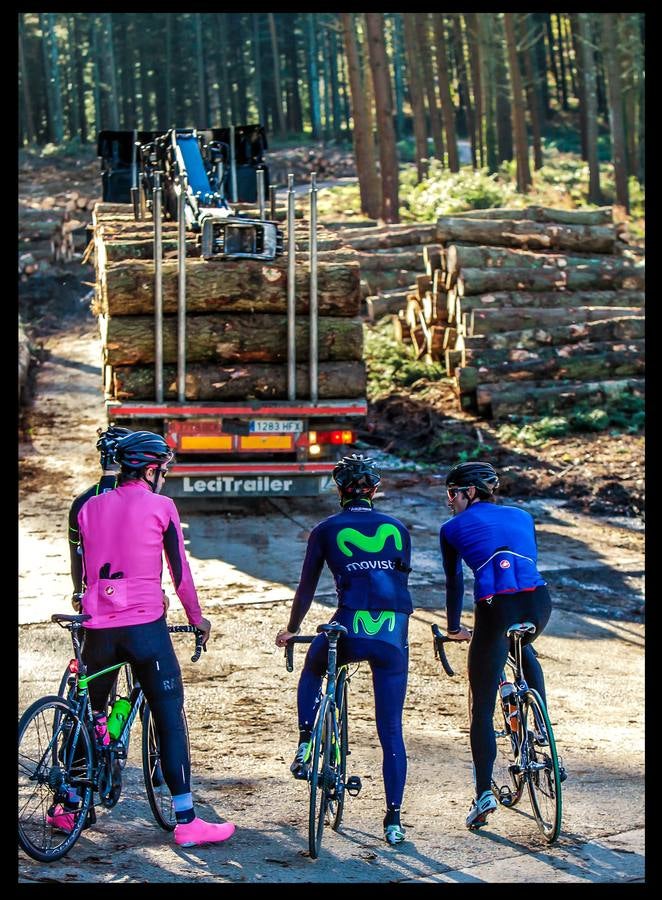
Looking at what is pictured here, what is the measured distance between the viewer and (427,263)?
22.1 m

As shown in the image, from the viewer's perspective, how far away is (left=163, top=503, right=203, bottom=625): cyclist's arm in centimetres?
612

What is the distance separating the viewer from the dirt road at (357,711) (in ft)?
19.7

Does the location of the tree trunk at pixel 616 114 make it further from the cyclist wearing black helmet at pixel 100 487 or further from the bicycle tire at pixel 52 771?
the bicycle tire at pixel 52 771

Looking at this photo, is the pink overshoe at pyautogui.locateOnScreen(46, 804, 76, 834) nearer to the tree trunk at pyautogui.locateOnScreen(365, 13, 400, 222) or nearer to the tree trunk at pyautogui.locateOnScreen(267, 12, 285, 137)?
the tree trunk at pyautogui.locateOnScreen(365, 13, 400, 222)

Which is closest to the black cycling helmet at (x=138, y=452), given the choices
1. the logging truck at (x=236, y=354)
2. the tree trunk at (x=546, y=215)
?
the logging truck at (x=236, y=354)

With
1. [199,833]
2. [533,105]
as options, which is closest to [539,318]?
[199,833]

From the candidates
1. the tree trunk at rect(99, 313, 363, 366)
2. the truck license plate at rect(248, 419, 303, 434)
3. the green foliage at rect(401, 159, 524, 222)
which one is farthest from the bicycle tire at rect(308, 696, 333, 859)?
the green foliage at rect(401, 159, 524, 222)

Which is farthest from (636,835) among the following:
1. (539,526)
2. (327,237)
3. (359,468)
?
(327,237)

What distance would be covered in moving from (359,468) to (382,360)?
15.8 m

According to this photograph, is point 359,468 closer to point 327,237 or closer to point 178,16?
point 327,237

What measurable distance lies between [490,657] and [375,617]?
70cm

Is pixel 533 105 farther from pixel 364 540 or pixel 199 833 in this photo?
pixel 199 833

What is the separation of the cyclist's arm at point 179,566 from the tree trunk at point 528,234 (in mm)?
16666

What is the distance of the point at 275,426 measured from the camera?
45.6 ft
